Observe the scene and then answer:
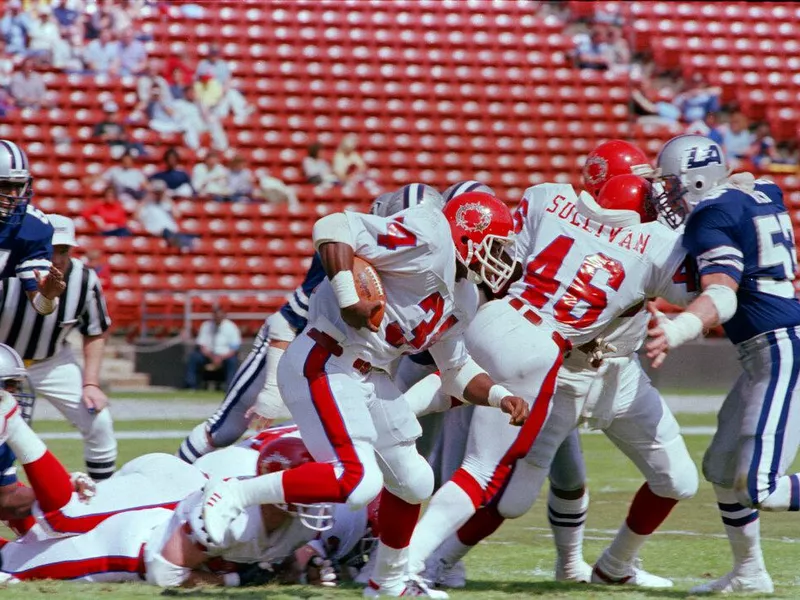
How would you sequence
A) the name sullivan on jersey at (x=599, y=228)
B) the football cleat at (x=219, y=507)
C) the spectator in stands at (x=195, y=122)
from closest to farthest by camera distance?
the football cleat at (x=219, y=507)
the name sullivan on jersey at (x=599, y=228)
the spectator in stands at (x=195, y=122)

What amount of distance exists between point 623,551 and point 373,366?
52.9 inches

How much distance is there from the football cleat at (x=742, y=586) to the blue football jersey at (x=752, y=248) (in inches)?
33.2

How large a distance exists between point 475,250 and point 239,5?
1464 centimetres

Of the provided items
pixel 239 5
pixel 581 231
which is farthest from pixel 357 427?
pixel 239 5

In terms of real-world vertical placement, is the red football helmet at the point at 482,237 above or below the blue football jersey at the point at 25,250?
above

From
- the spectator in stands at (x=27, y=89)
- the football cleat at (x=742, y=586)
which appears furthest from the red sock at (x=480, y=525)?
the spectator in stands at (x=27, y=89)

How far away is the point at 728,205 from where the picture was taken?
14.9ft

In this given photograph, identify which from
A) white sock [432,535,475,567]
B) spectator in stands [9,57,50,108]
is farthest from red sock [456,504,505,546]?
spectator in stands [9,57,50,108]

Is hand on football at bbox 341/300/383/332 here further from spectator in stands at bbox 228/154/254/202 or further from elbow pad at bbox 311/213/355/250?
spectator in stands at bbox 228/154/254/202

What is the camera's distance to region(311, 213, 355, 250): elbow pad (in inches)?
156

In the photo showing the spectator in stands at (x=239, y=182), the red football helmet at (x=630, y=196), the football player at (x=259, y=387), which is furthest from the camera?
the spectator in stands at (x=239, y=182)

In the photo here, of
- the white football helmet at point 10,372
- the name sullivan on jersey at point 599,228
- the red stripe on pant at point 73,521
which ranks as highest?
the name sullivan on jersey at point 599,228

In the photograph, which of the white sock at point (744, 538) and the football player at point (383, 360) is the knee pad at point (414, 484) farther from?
the white sock at point (744, 538)

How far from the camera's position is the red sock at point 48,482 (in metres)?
4.49
